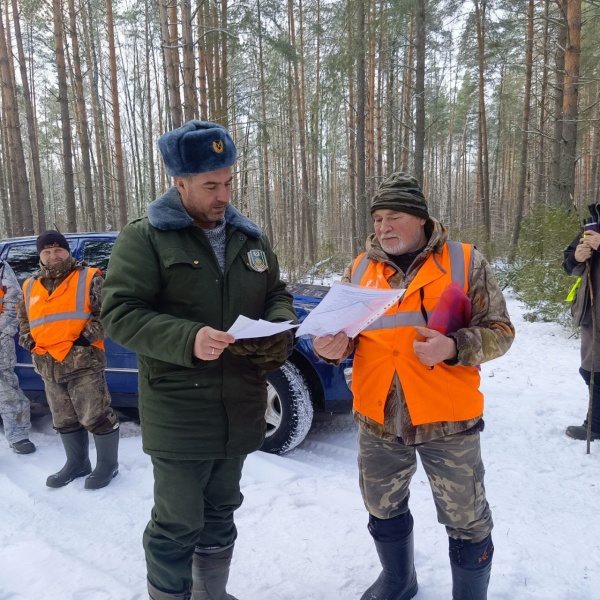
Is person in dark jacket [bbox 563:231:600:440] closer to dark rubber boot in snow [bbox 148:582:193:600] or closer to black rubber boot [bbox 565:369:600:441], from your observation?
black rubber boot [bbox 565:369:600:441]

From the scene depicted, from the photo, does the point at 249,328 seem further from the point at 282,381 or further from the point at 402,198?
the point at 282,381

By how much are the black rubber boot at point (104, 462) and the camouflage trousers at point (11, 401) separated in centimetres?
107

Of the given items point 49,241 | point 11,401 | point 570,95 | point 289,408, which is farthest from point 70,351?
point 570,95

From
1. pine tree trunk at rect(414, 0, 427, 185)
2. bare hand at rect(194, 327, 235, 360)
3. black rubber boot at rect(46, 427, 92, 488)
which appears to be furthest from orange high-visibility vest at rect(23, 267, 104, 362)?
pine tree trunk at rect(414, 0, 427, 185)

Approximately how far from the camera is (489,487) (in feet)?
10.1

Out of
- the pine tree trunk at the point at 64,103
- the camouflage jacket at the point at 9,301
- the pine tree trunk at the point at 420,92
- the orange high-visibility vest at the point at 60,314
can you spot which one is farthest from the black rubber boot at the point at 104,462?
the pine tree trunk at the point at 64,103

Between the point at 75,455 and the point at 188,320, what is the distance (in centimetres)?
241

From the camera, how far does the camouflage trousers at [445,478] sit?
1.79m

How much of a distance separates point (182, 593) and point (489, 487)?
2237 millimetres

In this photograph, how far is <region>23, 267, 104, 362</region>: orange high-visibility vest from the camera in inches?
124

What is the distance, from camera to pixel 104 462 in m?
3.24

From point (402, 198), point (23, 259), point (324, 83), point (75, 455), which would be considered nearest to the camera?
point (402, 198)

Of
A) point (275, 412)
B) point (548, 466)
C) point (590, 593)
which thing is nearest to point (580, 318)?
point (548, 466)

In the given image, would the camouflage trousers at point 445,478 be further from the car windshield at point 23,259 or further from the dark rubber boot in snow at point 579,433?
the car windshield at point 23,259
